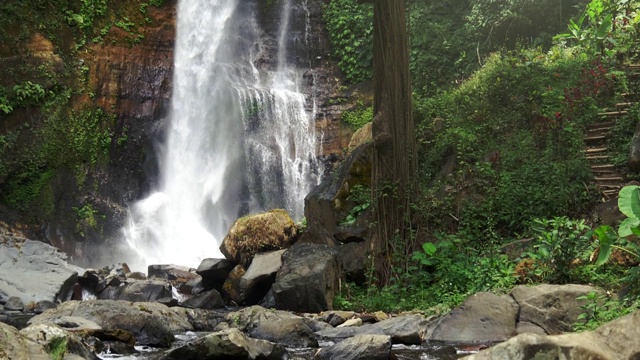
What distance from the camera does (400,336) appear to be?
7543 millimetres

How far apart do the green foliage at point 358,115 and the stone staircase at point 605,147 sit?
7.94m

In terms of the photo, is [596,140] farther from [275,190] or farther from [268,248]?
[275,190]

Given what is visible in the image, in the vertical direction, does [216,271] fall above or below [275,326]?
below

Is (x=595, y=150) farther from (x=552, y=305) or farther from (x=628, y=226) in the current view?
(x=628, y=226)

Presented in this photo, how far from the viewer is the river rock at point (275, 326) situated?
7711 millimetres

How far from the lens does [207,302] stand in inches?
444

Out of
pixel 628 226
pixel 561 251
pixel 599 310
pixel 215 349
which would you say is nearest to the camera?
pixel 215 349

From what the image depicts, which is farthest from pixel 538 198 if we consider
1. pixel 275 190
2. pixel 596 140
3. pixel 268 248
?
pixel 275 190

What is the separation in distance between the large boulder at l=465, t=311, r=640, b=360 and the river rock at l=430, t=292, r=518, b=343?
3.90 metres

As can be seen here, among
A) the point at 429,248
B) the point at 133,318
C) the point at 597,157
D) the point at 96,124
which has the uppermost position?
the point at 96,124

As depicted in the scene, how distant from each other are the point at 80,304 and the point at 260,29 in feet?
49.3

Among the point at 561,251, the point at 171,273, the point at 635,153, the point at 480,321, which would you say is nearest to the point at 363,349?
the point at 480,321

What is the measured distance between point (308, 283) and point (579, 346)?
267 inches

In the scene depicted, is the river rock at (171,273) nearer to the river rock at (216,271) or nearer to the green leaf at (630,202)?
the river rock at (216,271)
